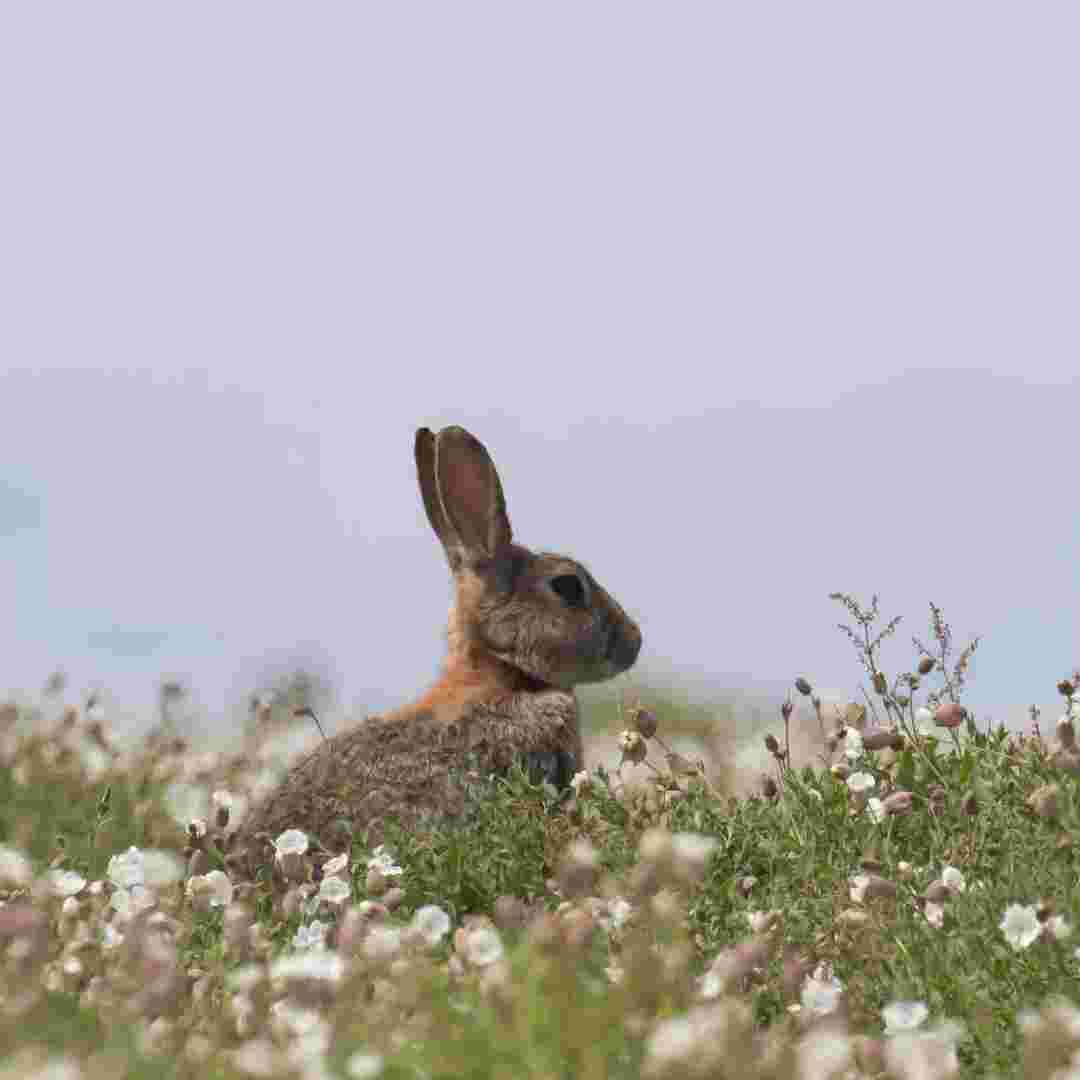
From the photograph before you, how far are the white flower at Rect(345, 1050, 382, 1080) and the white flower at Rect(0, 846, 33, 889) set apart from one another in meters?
3.45

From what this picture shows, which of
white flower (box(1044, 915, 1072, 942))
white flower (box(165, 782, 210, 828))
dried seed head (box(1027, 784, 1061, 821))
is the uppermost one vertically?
dried seed head (box(1027, 784, 1061, 821))

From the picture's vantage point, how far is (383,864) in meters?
7.21

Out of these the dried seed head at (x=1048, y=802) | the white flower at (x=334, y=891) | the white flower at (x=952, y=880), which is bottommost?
the white flower at (x=334, y=891)

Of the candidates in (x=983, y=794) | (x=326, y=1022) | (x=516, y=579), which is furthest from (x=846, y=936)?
(x=516, y=579)

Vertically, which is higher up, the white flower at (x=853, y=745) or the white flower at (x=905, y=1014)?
the white flower at (x=905, y=1014)

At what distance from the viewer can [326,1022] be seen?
4488 millimetres

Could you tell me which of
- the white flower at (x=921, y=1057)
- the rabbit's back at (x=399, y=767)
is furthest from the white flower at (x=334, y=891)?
the white flower at (x=921, y=1057)

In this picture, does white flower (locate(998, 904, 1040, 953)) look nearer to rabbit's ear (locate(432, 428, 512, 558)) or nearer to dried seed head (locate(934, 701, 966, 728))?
dried seed head (locate(934, 701, 966, 728))

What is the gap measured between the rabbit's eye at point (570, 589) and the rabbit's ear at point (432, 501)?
547 mm

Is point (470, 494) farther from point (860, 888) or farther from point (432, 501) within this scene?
point (860, 888)

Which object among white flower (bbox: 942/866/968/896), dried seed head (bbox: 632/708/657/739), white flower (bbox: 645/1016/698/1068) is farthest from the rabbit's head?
white flower (bbox: 645/1016/698/1068)

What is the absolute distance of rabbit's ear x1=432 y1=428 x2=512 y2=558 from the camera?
9.62 m

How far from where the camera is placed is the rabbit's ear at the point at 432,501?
9844mm

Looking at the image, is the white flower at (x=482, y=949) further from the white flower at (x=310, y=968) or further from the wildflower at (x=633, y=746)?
the wildflower at (x=633, y=746)
